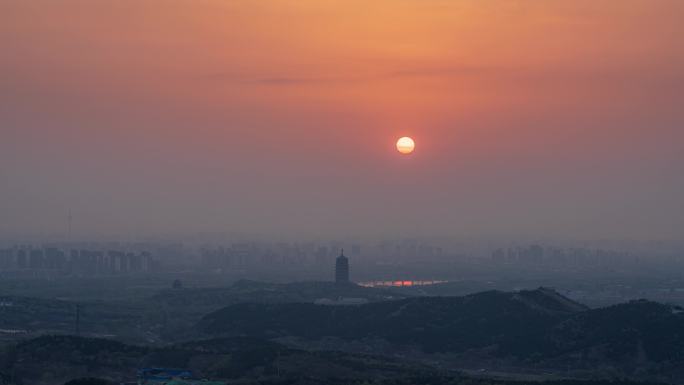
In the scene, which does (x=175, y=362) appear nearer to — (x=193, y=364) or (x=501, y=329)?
(x=193, y=364)

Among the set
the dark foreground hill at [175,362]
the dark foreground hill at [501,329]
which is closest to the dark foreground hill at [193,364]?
the dark foreground hill at [175,362]


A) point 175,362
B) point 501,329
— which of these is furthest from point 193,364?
point 501,329

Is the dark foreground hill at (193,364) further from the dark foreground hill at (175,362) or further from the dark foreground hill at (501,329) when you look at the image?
the dark foreground hill at (501,329)

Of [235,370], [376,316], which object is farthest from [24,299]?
[235,370]

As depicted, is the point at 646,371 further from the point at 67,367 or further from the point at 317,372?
the point at 67,367

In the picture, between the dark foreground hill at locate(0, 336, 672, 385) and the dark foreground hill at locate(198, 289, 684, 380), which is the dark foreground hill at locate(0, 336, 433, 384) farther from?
the dark foreground hill at locate(198, 289, 684, 380)

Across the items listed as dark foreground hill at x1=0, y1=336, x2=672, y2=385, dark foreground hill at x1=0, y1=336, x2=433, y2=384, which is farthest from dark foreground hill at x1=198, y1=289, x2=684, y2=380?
dark foreground hill at x1=0, y1=336, x2=433, y2=384

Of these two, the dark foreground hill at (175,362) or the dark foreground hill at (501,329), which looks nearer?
the dark foreground hill at (175,362)

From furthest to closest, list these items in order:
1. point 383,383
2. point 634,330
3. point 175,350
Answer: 1. point 634,330
2. point 175,350
3. point 383,383

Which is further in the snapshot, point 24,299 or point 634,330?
point 24,299
